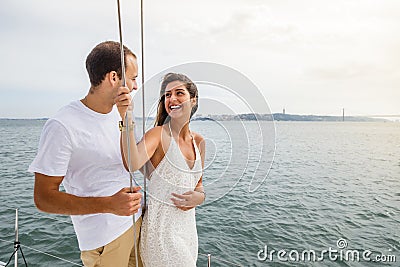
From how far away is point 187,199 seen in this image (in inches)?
41.2

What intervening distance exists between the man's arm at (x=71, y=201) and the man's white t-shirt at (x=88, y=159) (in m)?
0.04

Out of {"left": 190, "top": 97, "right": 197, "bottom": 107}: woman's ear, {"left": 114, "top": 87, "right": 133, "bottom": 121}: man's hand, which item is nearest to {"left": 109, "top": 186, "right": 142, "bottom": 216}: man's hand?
{"left": 114, "top": 87, "right": 133, "bottom": 121}: man's hand

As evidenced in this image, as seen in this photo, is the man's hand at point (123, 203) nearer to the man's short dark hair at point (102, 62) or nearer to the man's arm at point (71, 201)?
the man's arm at point (71, 201)

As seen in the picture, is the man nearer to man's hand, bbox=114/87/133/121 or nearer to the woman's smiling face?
man's hand, bbox=114/87/133/121

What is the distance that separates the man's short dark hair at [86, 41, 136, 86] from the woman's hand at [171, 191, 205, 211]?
16.0 inches

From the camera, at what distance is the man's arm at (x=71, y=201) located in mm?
834

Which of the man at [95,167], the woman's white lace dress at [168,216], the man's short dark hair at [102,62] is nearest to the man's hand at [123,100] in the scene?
the man at [95,167]

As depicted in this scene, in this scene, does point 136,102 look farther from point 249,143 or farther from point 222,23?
point 222,23

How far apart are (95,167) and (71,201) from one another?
131mm

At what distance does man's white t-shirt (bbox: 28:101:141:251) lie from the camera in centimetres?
85

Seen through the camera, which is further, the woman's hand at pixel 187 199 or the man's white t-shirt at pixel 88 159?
the woman's hand at pixel 187 199

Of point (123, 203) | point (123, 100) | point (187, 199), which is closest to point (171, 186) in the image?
point (187, 199)

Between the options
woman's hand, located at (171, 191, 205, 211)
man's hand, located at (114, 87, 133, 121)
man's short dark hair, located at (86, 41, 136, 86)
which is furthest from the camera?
woman's hand, located at (171, 191, 205, 211)

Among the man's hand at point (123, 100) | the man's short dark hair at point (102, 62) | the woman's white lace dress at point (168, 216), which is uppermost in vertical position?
the man's short dark hair at point (102, 62)
